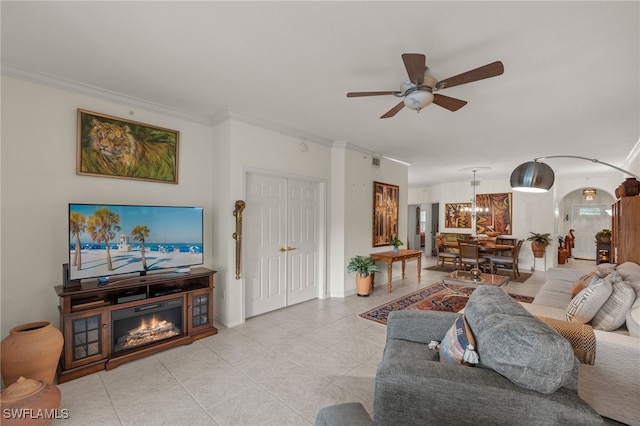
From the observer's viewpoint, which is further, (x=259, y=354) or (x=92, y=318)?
(x=259, y=354)

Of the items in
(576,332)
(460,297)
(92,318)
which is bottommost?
(460,297)

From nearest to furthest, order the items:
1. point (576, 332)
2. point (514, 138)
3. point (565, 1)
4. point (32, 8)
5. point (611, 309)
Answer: point (565, 1)
point (32, 8)
point (576, 332)
point (611, 309)
point (514, 138)

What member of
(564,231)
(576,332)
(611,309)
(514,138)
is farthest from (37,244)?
(564,231)

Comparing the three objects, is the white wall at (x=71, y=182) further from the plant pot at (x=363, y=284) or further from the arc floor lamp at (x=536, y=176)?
the arc floor lamp at (x=536, y=176)

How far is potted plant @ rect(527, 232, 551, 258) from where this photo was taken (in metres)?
7.60

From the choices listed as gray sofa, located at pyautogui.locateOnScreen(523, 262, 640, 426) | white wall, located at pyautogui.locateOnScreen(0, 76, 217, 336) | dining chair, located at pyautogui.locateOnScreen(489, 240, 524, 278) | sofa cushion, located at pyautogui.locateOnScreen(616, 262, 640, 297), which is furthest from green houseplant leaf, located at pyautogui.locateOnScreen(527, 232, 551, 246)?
white wall, located at pyautogui.locateOnScreen(0, 76, 217, 336)

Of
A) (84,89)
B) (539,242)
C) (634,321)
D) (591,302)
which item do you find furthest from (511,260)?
(84,89)

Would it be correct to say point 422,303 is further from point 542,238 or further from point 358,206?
point 542,238

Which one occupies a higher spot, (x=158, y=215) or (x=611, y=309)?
(x=158, y=215)

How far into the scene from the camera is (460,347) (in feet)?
5.45

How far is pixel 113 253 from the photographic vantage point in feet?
9.46

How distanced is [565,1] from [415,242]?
10002 mm

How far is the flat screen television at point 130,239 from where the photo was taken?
2686 millimetres

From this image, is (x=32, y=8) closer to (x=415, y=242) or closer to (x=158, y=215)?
(x=158, y=215)
